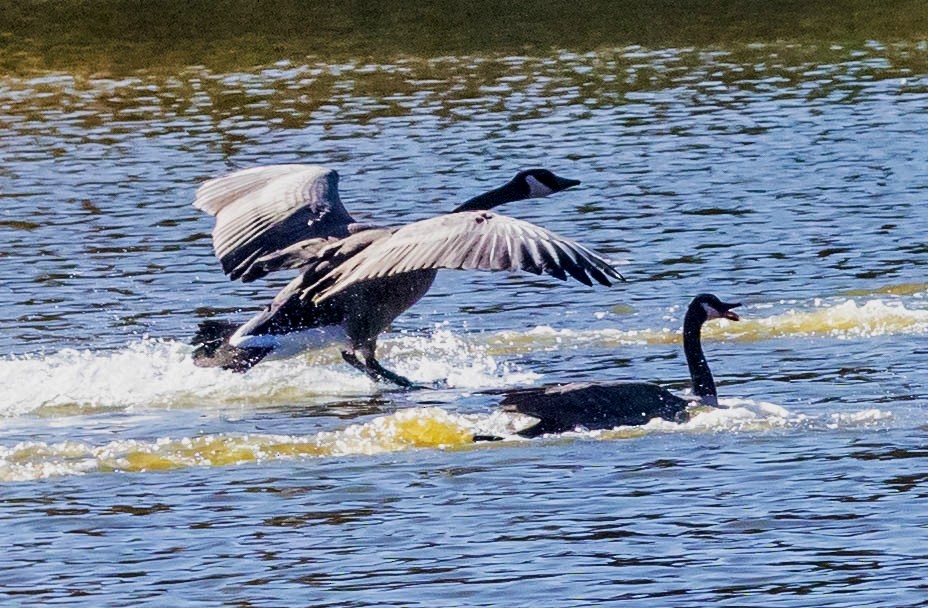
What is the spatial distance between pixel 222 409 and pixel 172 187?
11557mm

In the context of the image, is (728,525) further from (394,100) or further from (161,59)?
(161,59)

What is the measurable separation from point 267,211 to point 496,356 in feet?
6.68

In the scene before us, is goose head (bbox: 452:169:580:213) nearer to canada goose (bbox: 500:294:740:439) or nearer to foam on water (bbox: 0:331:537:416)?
foam on water (bbox: 0:331:537:416)

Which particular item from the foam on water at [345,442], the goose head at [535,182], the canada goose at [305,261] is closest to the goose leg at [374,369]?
the canada goose at [305,261]

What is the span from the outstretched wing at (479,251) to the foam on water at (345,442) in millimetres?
964

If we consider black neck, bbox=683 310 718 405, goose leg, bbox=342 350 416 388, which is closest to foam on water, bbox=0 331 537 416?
goose leg, bbox=342 350 416 388

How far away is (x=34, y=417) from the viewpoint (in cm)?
1330

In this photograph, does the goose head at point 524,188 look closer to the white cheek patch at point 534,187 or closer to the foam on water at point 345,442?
the white cheek patch at point 534,187

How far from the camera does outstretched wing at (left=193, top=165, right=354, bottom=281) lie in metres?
14.4

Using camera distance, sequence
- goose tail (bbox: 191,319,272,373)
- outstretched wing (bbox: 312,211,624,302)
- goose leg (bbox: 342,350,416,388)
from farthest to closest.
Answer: goose leg (bbox: 342,350,416,388)
goose tail (bbox: 191,319,272,373)
outstretched wing (bbox: 312,211,624,302)

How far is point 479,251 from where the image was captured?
441 inches

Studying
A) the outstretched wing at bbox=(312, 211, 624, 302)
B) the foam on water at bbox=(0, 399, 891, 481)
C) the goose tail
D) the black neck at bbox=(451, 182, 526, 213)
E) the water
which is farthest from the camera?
the black neck at bbox=(451, 182, 526, 213)

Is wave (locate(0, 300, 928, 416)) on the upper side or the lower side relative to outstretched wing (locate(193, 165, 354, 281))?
lower

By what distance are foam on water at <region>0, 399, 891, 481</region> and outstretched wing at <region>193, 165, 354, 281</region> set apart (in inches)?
93.9
